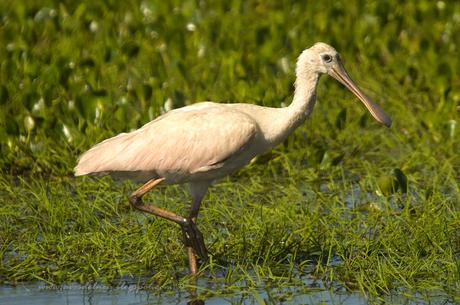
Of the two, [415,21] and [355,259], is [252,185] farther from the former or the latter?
[415,21]

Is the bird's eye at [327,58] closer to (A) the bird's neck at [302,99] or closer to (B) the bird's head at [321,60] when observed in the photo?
(B) the bird's head at [321,60]

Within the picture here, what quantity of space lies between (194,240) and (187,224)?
5.6 inches

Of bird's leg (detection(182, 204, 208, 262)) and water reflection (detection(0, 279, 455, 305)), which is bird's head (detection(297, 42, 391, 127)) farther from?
water reflection (detection(0, 279, 455, 305))

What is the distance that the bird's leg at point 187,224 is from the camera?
23.9 ft

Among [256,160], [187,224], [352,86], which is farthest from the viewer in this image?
[256,160]

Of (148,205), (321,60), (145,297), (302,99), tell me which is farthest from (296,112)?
(145,297)

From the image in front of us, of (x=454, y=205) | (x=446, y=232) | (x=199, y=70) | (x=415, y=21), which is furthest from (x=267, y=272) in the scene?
(x=415, y=21)

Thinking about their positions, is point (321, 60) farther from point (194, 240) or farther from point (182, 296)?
point (182, 296)

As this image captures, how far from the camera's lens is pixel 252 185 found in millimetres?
9109

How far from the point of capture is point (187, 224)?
7.44m

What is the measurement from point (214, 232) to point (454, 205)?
1.59 m

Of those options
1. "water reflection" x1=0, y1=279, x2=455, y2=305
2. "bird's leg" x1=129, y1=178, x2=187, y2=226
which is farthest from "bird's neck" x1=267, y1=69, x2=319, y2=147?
"water reflection" x1=0, y1=279, x2=455, y2=305

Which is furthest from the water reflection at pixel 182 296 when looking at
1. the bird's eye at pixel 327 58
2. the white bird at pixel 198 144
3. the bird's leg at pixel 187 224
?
the bird's eye at pixel 327 58

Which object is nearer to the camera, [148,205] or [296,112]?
[296,112]
